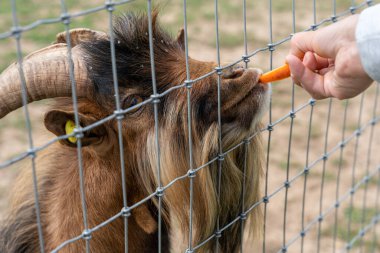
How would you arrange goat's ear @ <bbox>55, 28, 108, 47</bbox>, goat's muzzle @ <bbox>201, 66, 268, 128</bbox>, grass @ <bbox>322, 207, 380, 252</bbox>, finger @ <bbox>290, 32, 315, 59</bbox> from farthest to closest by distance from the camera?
grass @ <bbox>322, 207, 380, 252</bbox>
goat's ear @ <bbox>55, 28, 108, 47</bbox>
goat's muzzle @ <bbox>201, 66, 268, 128</bbox>
finger @ <bbox>290, 32, 315, 59</bbox>

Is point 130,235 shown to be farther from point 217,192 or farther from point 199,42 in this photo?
point 199,42

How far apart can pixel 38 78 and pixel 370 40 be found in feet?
3.63

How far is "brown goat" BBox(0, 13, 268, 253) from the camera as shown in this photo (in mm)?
2506

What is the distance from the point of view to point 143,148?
8.54 ft

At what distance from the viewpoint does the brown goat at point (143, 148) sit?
251 centimetres

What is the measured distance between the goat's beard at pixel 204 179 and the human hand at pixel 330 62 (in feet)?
0.80

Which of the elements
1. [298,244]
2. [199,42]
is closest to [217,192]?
[298,244]

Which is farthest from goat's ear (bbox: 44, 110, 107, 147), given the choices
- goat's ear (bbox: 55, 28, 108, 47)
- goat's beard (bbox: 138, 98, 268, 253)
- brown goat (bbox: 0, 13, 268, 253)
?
goat's ear (bbox: 55, 28, 108, 47)

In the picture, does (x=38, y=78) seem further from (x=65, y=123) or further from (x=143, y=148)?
(x=143, y=148)

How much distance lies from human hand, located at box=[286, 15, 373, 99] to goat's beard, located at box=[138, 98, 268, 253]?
0.25 metres

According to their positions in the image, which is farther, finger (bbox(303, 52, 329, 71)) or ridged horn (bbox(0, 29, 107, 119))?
finger (bbox(303, 52, 329, 71))

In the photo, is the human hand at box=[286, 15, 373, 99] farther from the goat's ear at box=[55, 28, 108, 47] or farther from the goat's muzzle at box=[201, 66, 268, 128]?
the goat's ear at box=[55, 28, 108, 47]

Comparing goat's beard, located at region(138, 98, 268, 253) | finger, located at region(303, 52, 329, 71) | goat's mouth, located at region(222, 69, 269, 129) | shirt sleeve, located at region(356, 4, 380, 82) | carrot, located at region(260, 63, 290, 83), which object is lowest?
goat's beard, located at region(138, 98, 268, 253)

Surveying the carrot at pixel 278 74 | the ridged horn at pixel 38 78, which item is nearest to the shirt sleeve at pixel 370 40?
the carrot at pixel 278 74
